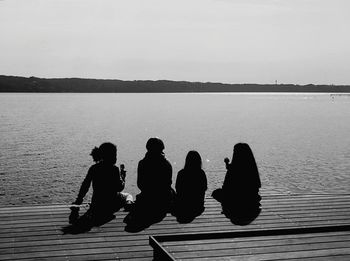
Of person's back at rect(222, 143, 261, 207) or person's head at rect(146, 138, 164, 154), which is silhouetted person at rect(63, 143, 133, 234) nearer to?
person's head at rect(146, 138, 164, 154)

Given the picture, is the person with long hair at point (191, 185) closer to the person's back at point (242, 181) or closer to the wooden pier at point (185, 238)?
the wooden pier at point (185, 238)

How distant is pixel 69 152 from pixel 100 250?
111 feet

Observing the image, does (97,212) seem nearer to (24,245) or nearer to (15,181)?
(24,245)

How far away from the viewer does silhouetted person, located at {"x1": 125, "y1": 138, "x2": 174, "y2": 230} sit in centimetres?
862

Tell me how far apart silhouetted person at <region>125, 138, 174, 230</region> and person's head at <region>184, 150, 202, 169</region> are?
0.56 meters

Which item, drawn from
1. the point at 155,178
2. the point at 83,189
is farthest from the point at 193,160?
the point at 83,189

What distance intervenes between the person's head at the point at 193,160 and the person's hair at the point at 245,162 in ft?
2.40

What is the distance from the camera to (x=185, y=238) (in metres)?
6.20

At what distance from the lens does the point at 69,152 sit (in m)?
39.4

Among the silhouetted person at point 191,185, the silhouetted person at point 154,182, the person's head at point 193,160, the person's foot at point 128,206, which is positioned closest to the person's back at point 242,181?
the silhouetted person at point 191,185

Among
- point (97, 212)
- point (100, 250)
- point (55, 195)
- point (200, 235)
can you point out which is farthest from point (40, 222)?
point (55, 195)

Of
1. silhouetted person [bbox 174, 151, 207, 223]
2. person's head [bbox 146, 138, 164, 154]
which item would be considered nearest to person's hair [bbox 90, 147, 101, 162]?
person's head [bbox 146, 138, 164, 154]

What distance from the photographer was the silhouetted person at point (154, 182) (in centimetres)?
862

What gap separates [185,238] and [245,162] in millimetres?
3392
